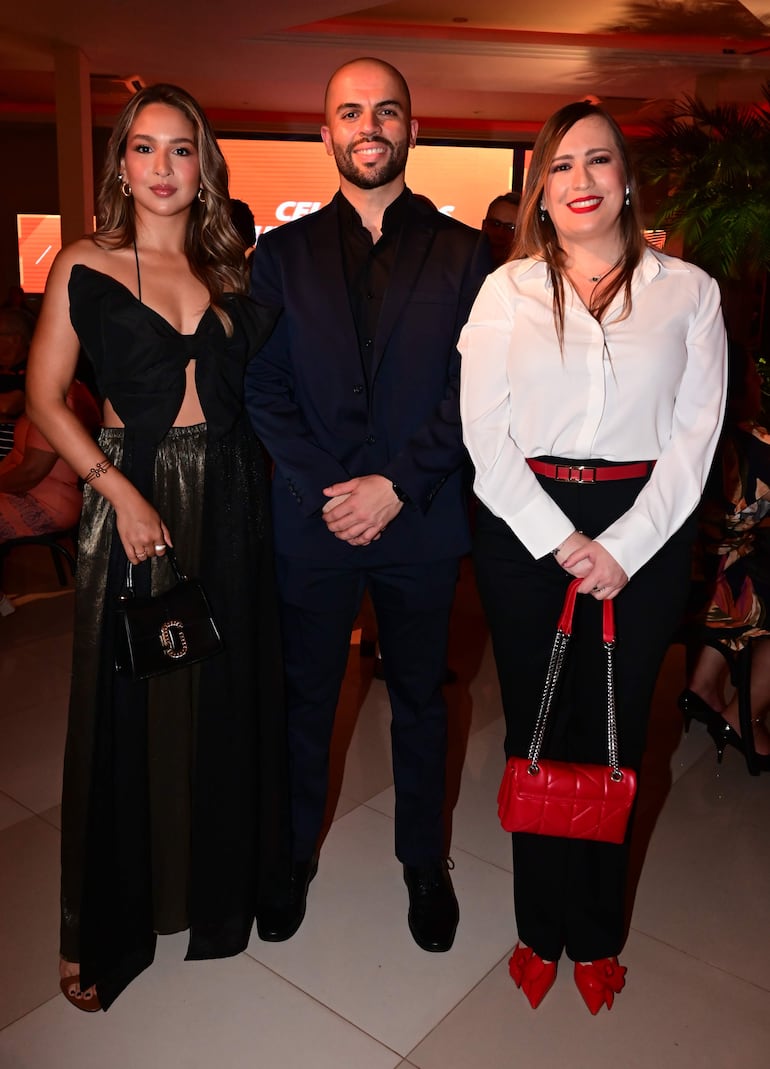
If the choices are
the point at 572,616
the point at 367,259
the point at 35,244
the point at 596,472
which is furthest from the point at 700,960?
the point at 35,244

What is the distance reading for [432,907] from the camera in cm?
214

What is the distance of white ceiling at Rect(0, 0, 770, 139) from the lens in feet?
23.8

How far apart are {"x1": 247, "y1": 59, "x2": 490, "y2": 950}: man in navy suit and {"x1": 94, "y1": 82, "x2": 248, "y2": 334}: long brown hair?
0.07 meters

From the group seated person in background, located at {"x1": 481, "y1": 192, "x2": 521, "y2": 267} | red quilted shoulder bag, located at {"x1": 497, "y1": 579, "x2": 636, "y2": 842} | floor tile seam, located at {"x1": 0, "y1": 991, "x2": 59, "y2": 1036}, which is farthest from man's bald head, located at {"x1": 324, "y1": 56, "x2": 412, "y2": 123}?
seated person in background, located at {"x1": 481, "y1": 192, "x2": 521, "y2": 267}

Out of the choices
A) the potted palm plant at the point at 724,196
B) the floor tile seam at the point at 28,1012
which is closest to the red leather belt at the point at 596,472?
the floor tile seam at the point at 28,1012

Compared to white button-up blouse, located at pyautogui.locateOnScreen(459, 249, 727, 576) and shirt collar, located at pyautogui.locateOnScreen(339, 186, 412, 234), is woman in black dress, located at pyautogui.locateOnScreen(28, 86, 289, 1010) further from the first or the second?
white button-up blouse, located at pyautogui.locateOnScreen(459, 249, 727, 576)

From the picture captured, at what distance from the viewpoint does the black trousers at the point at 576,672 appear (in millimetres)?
1763

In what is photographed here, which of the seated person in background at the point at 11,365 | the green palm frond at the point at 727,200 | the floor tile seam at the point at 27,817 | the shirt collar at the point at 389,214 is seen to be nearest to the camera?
the shirt collar at the point at 389,214

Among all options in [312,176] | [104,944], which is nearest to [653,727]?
[104,944]

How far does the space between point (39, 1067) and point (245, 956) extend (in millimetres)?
472

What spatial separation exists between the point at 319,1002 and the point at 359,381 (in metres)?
1.34

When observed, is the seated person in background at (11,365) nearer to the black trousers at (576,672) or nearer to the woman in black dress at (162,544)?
the woman in black dress at (162,544)

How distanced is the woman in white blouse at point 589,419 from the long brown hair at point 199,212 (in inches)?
22.4

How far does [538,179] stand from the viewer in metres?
1.73
